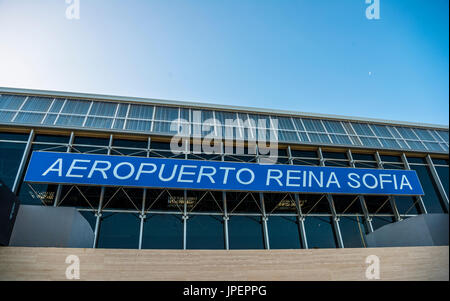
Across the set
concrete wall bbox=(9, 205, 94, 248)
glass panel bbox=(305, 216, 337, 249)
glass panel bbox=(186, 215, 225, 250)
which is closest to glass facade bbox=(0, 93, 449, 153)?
glass panel bbox=(305, 216, 337, 249)

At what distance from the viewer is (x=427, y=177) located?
21.5 meters

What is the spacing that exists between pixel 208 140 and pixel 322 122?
10.3m

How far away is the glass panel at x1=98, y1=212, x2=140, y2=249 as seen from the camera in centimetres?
1580

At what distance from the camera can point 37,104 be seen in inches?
758

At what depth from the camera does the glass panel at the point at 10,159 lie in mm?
16156

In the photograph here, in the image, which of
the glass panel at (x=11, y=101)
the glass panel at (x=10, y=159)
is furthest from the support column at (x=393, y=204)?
the glass panel at (x=11, y=101)

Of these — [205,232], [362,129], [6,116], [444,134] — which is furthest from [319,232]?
[6,116]

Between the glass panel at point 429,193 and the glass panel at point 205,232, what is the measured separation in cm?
1522

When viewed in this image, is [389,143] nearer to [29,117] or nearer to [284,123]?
[284,123]

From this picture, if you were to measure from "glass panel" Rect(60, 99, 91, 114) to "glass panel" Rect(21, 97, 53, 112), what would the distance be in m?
1.21

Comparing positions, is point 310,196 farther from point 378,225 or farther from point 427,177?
point 427,177

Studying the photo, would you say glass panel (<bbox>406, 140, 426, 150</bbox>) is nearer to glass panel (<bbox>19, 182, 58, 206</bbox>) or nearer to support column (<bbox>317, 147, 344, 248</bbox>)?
support column (<bbox>317, 147, 344, 248</bbox>)

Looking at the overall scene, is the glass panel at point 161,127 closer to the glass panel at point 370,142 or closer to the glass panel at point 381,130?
the glass panel at point 370,142

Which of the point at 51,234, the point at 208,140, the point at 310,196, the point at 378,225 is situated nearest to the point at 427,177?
the point at 378,225
